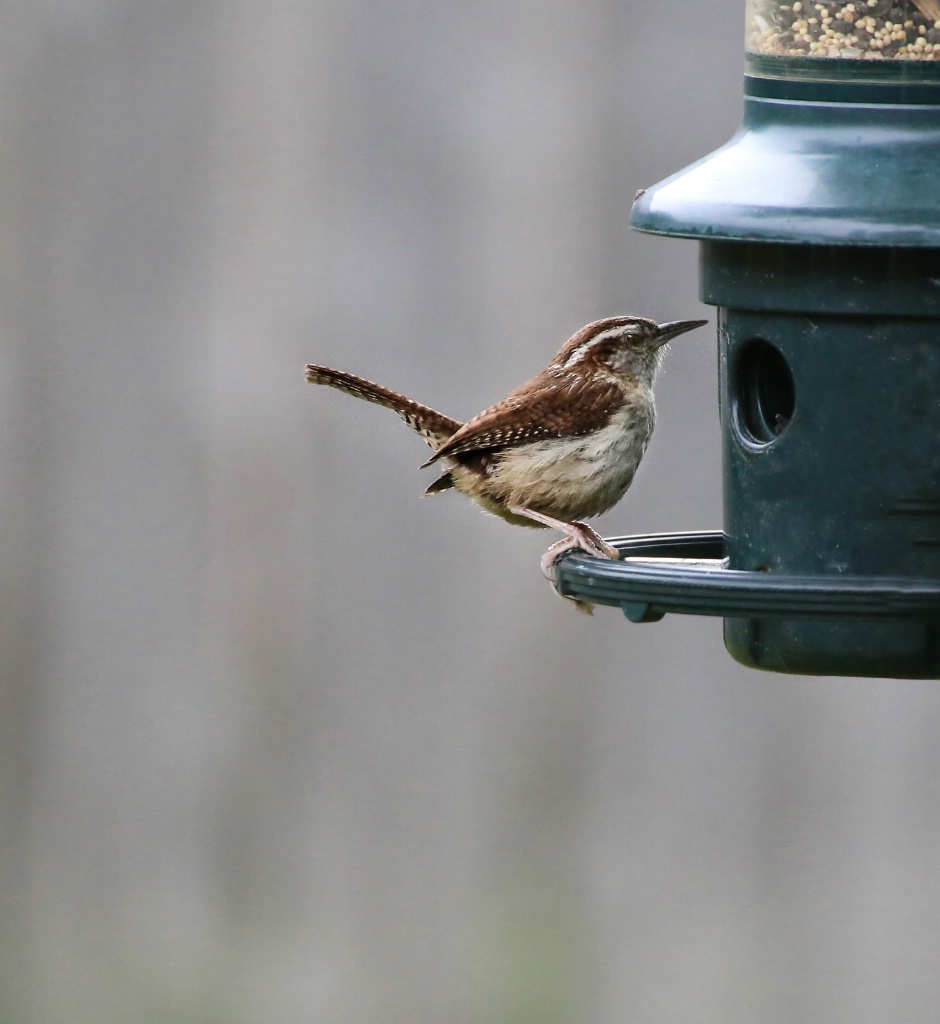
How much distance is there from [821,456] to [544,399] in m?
1.12

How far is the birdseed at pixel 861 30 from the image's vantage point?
146 inches

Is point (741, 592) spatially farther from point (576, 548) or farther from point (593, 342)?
point (593, 342)

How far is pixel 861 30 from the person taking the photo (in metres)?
3.75

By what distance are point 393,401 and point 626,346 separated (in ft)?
2.34

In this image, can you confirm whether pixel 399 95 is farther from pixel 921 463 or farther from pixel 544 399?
pixel 921 463

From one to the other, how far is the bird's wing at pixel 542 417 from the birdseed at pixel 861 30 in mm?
1075

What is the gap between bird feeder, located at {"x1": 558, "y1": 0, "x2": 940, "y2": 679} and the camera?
11.5ft

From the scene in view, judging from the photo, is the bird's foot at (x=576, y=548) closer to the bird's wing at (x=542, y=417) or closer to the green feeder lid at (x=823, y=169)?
the bird's wing at (x=542, y=417)

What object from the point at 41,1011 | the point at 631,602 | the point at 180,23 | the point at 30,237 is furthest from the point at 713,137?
the point at 41,1011

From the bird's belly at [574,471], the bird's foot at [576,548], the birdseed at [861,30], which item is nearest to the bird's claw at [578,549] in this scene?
the bird's foot at [576,548]

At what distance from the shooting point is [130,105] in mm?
6922

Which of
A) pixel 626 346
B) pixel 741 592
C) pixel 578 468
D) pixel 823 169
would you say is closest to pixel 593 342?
pixel 626 346

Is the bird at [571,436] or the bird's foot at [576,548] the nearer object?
the bird's foot at [576,548]

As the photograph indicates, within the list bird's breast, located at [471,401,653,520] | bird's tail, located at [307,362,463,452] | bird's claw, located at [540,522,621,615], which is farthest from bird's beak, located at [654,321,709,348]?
bird's claw, located at [540,522,621,615]
